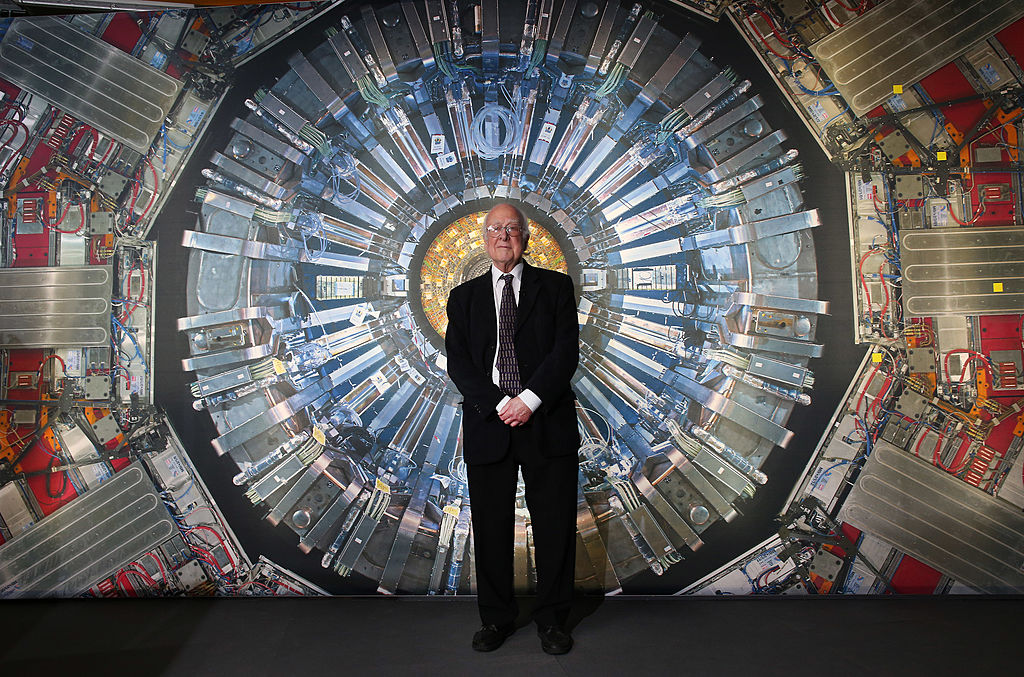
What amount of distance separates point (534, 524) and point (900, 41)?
2.57 metres

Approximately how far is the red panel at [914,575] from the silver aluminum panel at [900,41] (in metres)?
1.94

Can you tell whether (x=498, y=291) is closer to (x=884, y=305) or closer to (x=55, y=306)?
(x=884, y=305)

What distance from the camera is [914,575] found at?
110 inches

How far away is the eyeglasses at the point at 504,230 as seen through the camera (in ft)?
7.80

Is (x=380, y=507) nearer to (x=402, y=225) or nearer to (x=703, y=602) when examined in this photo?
(x=402, y=225)

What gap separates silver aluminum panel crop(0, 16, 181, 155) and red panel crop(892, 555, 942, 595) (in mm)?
3759

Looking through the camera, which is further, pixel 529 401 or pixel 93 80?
pixel 93 80

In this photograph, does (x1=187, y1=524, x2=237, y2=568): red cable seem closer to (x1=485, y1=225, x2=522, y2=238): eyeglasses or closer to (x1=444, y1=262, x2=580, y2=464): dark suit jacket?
(x1=444, y1=262, x2=580, y2=464): dark suit jacket

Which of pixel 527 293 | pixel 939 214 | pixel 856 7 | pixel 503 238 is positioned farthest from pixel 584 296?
pixel 856 7

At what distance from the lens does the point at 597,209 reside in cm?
285

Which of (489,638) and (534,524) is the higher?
(534,524)

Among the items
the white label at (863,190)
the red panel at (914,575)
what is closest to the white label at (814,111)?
the white label at (863,190)

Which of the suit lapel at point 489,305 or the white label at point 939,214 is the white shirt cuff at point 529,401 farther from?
the white label at point 939,214

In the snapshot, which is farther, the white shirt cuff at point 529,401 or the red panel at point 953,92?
the red panel at point 953,92
